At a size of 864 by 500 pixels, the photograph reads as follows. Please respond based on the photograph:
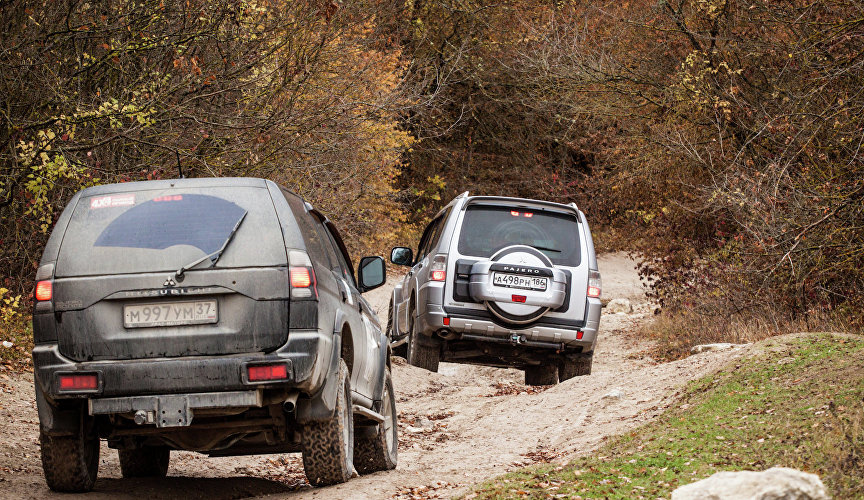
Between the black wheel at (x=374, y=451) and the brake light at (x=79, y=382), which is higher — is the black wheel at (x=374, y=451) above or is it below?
below

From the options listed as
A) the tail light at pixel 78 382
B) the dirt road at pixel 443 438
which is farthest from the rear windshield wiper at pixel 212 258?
the dirt road at pixel 443 438

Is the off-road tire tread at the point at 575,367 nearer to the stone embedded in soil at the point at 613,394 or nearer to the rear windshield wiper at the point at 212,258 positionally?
the stone embedded in soil at the point at 613,394

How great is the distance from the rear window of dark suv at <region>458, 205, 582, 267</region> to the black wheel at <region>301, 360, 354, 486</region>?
5863mm

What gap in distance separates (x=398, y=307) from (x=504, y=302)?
315 centimetres

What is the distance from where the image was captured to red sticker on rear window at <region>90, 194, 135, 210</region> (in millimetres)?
6254

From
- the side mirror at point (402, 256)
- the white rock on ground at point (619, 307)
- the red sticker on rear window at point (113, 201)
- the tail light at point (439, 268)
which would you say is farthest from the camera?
the white rock on ground at point (619, 307)

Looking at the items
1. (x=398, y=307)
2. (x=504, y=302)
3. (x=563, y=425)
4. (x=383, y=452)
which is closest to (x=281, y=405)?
(x=383, y=452)

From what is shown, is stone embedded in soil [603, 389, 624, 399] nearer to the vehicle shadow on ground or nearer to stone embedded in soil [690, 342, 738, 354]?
stone embedded in soil [690, 342, 738, 354]

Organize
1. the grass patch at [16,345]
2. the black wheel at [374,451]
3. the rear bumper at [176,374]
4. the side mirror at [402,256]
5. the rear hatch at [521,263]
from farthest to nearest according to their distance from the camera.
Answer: the side mirror at [402,256] → the grass patch at [16,345] → the rear hatch at [521,263] → the black wheel at [374,451] → the rear bumper at [176,374]

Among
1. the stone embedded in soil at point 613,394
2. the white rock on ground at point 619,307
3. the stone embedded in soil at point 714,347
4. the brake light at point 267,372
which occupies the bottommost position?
the white rock on ground at point 619,307

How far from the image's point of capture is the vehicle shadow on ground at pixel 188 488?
6.99 meters

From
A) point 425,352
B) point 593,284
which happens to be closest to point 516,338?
point 593,284

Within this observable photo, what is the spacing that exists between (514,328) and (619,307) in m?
16.0

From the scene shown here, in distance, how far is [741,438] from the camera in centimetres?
758
